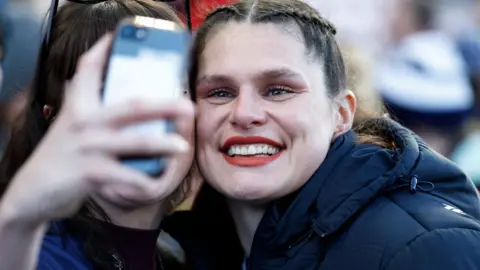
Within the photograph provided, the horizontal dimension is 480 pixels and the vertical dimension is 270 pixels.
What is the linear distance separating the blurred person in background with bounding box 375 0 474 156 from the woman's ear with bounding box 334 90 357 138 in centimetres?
167

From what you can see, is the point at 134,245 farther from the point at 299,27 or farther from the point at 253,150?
the point at 299,27

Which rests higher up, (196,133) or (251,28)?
(251,28)

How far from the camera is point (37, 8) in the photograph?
14.9 ft

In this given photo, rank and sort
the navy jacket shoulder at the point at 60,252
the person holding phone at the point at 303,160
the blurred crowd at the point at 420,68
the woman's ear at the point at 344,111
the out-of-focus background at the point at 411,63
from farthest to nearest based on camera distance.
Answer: the blurred crowd at the point at 420,68 → the out-of-focus background at the point at 411,63 → the woman's ear at the point at 344,111 → the person holding phone at the point at 303,160 → the navy jacket shoulder at the point at 60,252

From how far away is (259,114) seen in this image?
6.93 ft

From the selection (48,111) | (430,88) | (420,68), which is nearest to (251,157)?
(48,111)

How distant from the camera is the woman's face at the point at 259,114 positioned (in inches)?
83.6

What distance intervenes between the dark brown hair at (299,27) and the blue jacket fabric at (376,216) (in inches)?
6.2

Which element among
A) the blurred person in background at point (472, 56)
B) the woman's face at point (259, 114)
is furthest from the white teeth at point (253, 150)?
the blurred person in background at point (472, 56)

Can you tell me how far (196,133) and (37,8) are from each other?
2612mm

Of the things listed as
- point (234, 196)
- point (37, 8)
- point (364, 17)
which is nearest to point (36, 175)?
point (234, 196)

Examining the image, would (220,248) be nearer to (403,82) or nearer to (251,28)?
(251,28)

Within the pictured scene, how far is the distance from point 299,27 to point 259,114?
1.00 feet

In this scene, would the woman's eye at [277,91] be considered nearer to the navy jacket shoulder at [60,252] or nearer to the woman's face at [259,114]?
the woman's face at [259,114]
